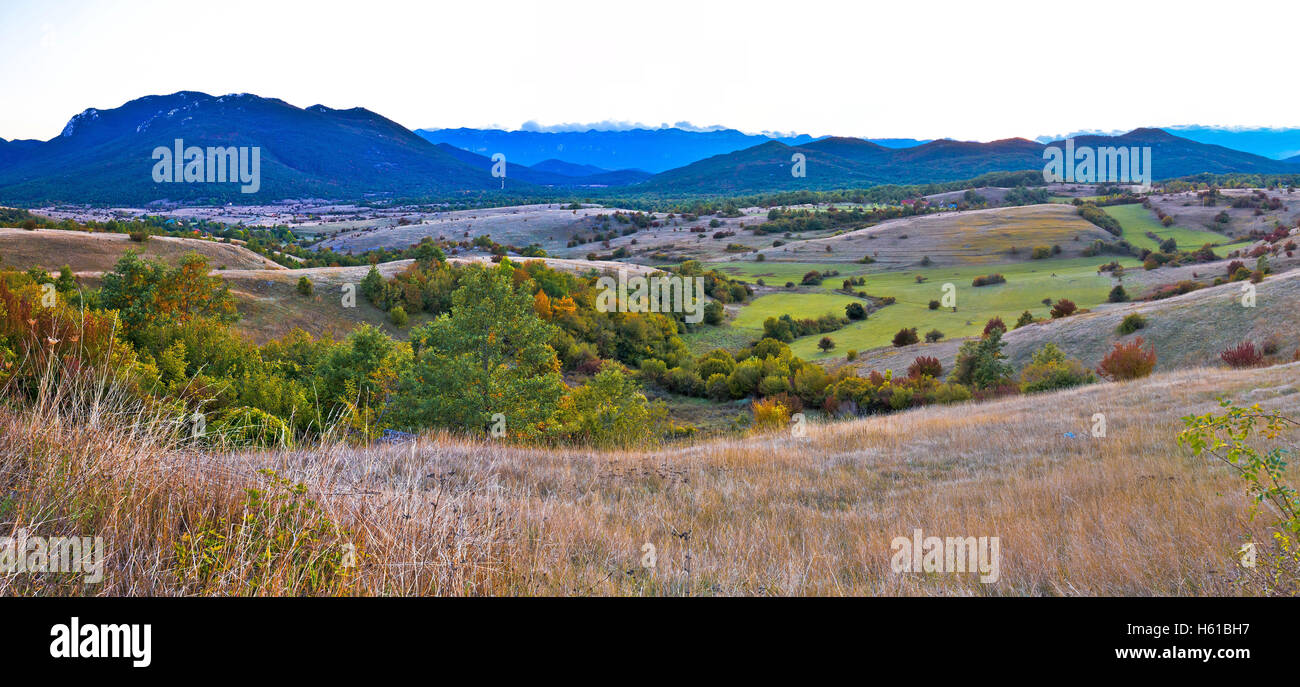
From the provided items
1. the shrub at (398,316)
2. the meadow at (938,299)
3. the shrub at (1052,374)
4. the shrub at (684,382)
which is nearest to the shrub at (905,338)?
the meadow at (938,299)

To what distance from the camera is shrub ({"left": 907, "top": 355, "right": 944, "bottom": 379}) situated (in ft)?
92.4

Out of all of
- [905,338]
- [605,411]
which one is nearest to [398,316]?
[605,411]

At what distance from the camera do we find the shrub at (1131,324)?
25.7 metres

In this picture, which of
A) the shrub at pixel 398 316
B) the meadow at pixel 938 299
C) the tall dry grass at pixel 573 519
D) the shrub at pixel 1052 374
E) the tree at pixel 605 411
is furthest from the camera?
the meadow at pixel 938 299

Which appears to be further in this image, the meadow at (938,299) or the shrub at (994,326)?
the meadow at (938,299)

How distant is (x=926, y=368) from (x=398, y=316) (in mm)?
28623

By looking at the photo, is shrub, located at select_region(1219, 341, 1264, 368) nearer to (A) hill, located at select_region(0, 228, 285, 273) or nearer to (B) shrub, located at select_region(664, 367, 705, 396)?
(B) shrub, located at select_region(664, 367, 705, 396)

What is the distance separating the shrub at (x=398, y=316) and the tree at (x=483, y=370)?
21648mm

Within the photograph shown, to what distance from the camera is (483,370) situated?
16875 mm

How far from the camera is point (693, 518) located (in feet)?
22.1

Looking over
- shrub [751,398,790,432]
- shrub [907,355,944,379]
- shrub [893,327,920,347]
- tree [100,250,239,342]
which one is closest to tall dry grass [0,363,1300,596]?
shrub [751,398,790,432]

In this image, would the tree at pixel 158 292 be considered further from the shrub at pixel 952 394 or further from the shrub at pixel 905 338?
the shrub at pixel 905 338
